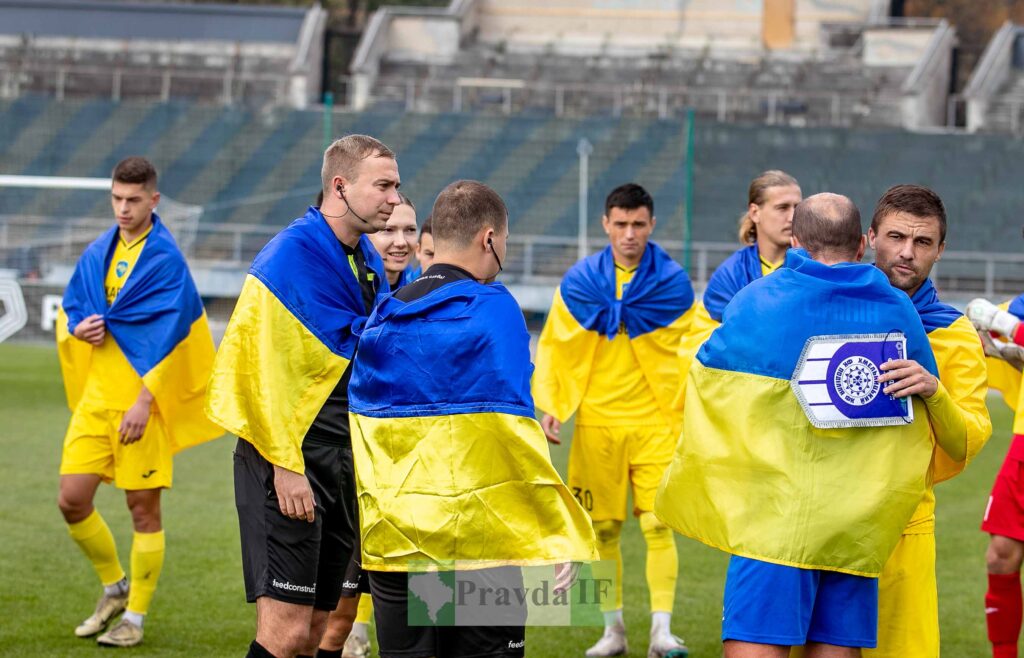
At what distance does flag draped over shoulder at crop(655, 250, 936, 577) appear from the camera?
3748 mm

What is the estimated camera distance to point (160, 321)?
629 cm

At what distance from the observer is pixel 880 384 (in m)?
3.71

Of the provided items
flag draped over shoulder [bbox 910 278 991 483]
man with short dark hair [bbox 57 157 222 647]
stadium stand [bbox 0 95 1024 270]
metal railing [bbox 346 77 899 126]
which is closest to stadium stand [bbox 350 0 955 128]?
metal railing [bbox 346 77 899 126]

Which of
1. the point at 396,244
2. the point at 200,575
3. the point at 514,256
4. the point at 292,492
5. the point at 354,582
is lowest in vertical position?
the point at 200,575

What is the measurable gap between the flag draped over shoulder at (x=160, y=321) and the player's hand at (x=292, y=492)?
2118mm

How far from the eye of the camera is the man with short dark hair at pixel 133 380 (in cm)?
623

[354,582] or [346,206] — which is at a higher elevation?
[346,206]

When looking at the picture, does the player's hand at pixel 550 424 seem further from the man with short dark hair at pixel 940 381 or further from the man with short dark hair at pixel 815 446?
the man with short dark hair at pixel 815 446

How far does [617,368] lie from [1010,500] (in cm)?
191

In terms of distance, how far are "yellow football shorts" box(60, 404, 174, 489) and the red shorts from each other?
360 centimetres

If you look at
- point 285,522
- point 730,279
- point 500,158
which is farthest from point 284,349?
point 500,158

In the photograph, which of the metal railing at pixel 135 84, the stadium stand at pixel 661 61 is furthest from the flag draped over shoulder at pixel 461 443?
the metal railing at pixel 135 84

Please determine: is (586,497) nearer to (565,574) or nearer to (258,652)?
(258,652)

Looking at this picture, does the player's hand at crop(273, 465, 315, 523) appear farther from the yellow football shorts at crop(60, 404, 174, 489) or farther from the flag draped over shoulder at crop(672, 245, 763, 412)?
the yellow football shorts at crop(60, 404, 174, 489)
